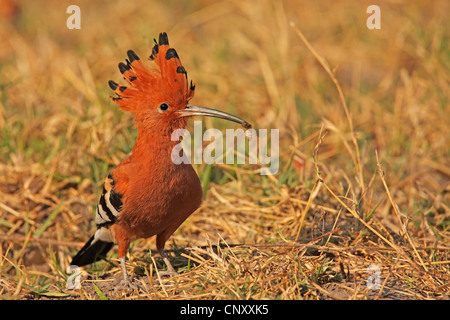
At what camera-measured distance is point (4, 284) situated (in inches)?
151

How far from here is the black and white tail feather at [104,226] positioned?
3.89m

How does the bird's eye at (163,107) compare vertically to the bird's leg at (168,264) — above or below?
above

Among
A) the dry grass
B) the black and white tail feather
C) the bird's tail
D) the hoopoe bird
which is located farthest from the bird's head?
the bird's tail

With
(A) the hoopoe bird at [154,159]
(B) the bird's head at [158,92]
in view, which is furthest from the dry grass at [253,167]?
(B) the bird's head at [158,92]

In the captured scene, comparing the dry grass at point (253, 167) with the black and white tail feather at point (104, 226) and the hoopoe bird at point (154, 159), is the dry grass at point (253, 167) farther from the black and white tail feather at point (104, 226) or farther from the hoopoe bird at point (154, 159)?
the hoopoe bird at point (154, 159)

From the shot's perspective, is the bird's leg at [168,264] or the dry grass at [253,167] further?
the bird's leg at [168,264]

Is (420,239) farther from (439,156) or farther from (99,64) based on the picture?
(99,64)

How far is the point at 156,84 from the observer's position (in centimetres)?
377

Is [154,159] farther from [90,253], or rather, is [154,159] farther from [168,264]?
[90,253]

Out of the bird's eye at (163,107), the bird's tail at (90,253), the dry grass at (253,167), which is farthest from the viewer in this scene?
the bird's tail at (90,253)

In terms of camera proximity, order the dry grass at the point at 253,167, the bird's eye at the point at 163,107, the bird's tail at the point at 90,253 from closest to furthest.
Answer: the dry grass at the point at 253,167 → the bird's eye at the point at 163,107 → the bird's tail at the point at 90,253

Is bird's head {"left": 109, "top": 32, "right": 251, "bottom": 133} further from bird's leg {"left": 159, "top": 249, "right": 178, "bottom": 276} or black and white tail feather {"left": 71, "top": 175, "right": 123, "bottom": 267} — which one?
bird's leg {"left": 159, "top": 249, "right": 178, "bottom": 276}

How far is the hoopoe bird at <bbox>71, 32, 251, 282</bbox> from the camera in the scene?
3.72 meters

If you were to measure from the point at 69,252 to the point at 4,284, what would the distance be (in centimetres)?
99
